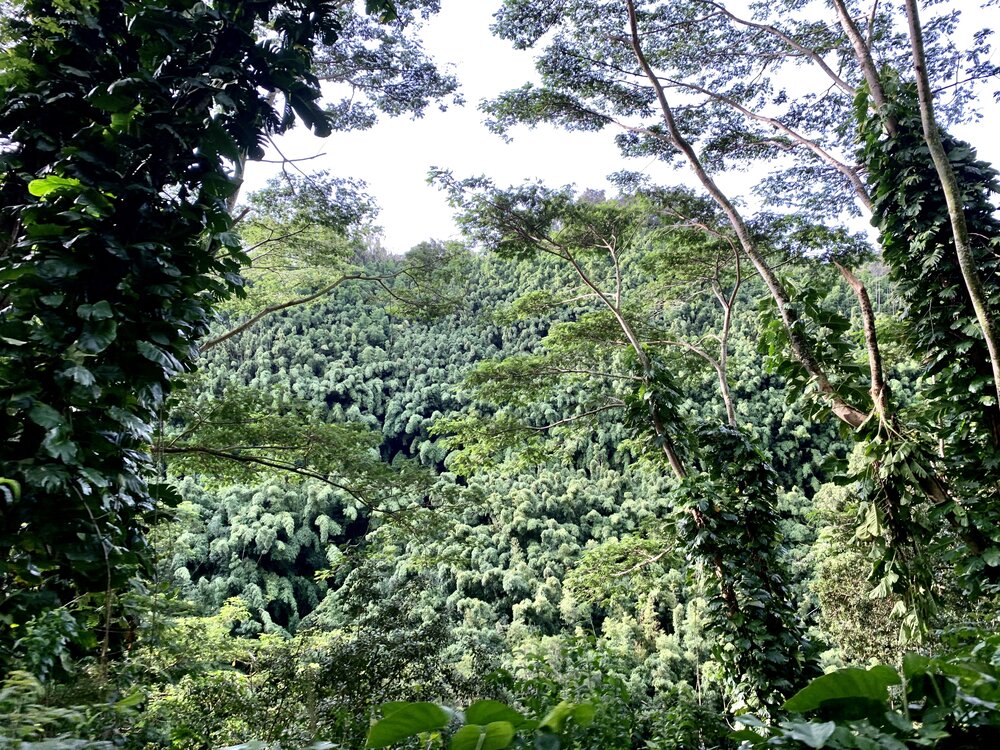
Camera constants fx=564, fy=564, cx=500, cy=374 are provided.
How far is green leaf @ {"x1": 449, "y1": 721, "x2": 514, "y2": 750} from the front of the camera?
0.61 m

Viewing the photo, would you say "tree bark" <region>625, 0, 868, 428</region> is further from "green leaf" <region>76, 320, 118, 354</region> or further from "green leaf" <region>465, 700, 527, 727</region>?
"green leaf" <region>76, 320, 118, 354</region>

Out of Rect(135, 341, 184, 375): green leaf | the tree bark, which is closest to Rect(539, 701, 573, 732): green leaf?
Rect(135, 341, 184, 375): green leaf

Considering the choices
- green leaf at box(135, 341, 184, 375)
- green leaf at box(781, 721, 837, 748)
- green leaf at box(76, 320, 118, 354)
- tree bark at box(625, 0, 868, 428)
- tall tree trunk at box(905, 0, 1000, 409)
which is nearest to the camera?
green leaf at box(781, 721, 837, 748)

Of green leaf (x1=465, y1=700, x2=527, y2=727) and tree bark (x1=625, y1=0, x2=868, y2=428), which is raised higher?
tree bark (x1=625, y1=0, x2=868, y2=428)

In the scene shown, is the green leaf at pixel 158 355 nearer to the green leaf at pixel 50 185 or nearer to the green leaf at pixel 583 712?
the green leaf at pixel 50 185

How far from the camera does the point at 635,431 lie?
584 cm

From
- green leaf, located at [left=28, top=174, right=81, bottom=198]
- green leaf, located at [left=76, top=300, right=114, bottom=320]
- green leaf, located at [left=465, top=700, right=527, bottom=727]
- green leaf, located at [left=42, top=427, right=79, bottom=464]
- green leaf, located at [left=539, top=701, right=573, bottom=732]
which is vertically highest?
green leaf, located at [left=28, top=174, right=81, bottom=198]

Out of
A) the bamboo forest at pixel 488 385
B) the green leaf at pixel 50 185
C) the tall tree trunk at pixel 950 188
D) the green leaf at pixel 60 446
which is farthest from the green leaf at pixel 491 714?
the tall tree trunk at pixel 950 188

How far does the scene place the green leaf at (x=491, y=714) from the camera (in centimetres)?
67

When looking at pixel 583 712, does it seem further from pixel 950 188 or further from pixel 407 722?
pixel 950 188

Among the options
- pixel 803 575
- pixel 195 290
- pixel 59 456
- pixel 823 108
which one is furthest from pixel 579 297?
pixel 803 575

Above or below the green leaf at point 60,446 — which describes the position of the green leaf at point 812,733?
below

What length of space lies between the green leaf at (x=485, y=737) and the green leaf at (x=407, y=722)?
2 centimetres

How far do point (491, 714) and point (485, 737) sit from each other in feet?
0.19
